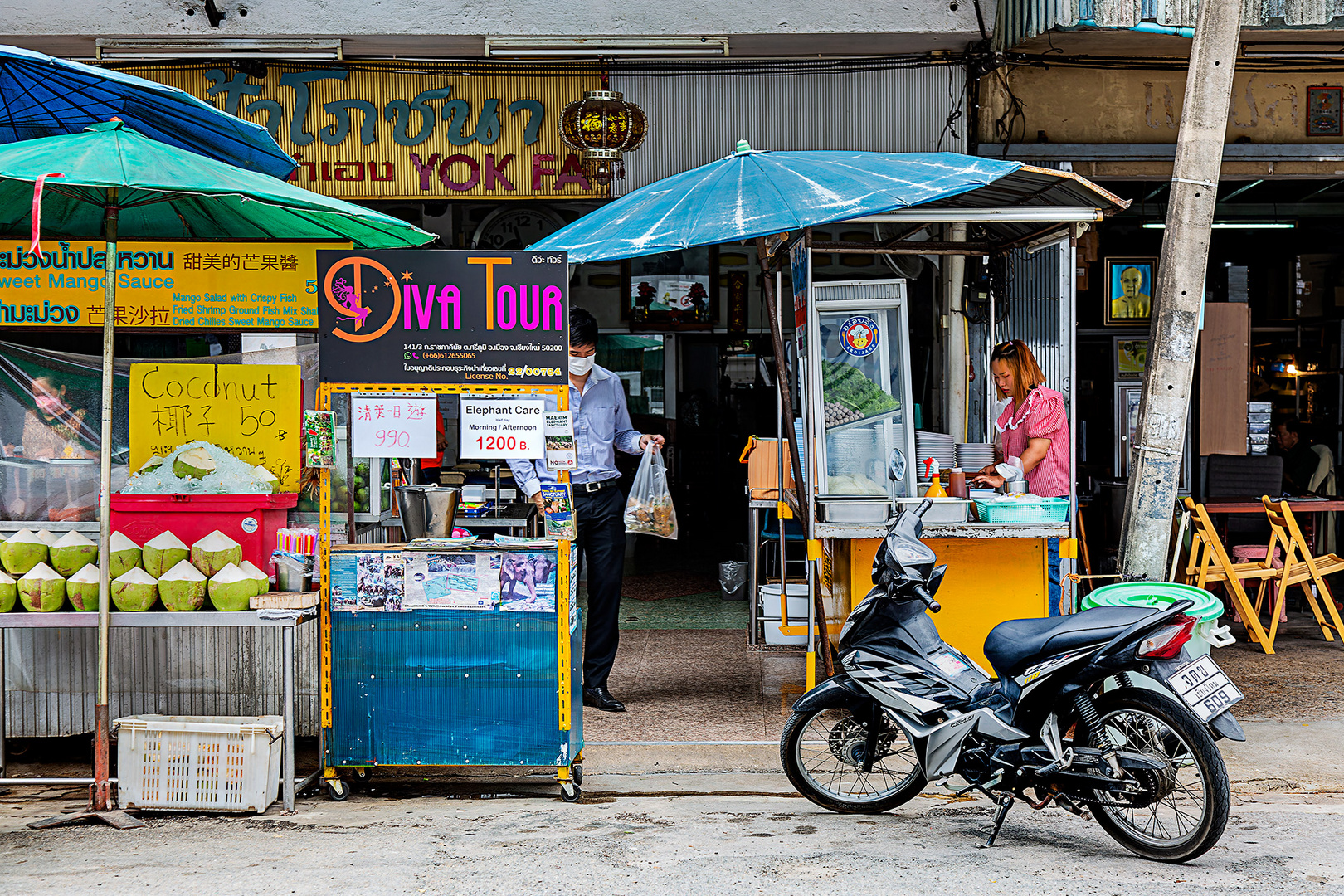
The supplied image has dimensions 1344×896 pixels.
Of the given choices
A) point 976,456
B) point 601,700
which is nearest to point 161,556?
point 601,700

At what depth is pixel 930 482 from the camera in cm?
625

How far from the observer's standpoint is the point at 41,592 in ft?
15.5

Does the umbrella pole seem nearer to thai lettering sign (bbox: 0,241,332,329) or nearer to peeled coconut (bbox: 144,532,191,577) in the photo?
peeled coconut (bbox: 144,532,191,577)

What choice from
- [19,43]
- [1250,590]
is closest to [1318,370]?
[1250,590]

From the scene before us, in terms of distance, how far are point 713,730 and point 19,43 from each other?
21.9ft

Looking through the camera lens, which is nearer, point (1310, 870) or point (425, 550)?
point (1310, 870)

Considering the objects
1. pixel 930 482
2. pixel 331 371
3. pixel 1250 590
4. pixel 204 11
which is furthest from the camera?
pixel 1250 590

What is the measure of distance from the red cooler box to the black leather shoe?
6.09 ft

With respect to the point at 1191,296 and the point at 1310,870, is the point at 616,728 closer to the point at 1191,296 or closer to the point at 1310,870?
the point at 1310,870

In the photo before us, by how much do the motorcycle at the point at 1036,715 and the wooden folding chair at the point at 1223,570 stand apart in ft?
11.4

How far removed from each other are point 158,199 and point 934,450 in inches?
167

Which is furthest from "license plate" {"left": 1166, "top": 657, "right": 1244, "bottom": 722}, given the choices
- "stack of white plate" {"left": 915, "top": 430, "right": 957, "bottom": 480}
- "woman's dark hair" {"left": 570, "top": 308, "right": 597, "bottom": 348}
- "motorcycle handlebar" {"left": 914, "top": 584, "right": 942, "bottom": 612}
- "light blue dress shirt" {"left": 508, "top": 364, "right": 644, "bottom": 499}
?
"woman's dark hair" {"left": 570, "top": 308, "right": 597, "bottom": 348}

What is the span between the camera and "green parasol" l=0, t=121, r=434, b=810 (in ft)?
13.3

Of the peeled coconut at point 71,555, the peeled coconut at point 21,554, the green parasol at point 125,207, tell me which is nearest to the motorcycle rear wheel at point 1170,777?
the green parasol at point 125,207
